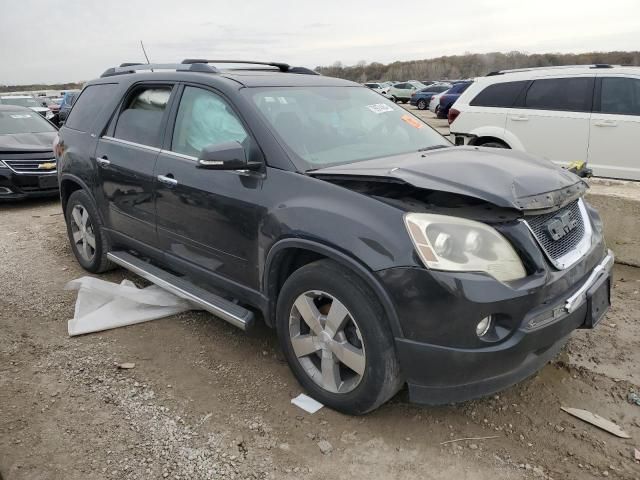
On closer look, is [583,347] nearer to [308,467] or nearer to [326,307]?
[326,307]

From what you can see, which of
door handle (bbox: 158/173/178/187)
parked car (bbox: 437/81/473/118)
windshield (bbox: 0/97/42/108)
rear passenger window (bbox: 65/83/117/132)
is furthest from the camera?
parked car (bbox: 437/81/473/118)

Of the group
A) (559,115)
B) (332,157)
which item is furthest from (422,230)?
(559,115)

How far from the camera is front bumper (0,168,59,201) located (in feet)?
26.9

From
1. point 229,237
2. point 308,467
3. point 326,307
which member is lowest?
point 308,467

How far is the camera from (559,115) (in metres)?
7.00

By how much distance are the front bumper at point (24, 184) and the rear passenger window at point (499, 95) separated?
263 inches

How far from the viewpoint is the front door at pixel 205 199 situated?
3.20 meters

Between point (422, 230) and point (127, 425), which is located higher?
point (422, 230)

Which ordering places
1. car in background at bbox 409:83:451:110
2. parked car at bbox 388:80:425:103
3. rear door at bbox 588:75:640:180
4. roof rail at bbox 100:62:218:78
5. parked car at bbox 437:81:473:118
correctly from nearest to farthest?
roof rail at bbox 100:62:218:78, rear door at bbox 588:75:640:180, parked car at bbox 437:81:473:118, car in background at bbox 409:83:451:110, parked car at bbox 388:80:425:103

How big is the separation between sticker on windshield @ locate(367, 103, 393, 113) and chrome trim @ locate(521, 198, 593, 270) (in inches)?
59.1

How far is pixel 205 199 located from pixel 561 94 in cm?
562

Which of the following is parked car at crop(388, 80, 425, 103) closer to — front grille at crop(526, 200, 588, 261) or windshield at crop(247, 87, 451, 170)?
windshield at crop(247, 87, 451, 170)

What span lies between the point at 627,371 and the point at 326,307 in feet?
6.50

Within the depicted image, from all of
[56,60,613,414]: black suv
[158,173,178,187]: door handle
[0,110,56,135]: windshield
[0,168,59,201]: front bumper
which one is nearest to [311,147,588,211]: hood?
[56,60,613,414]: black suv
